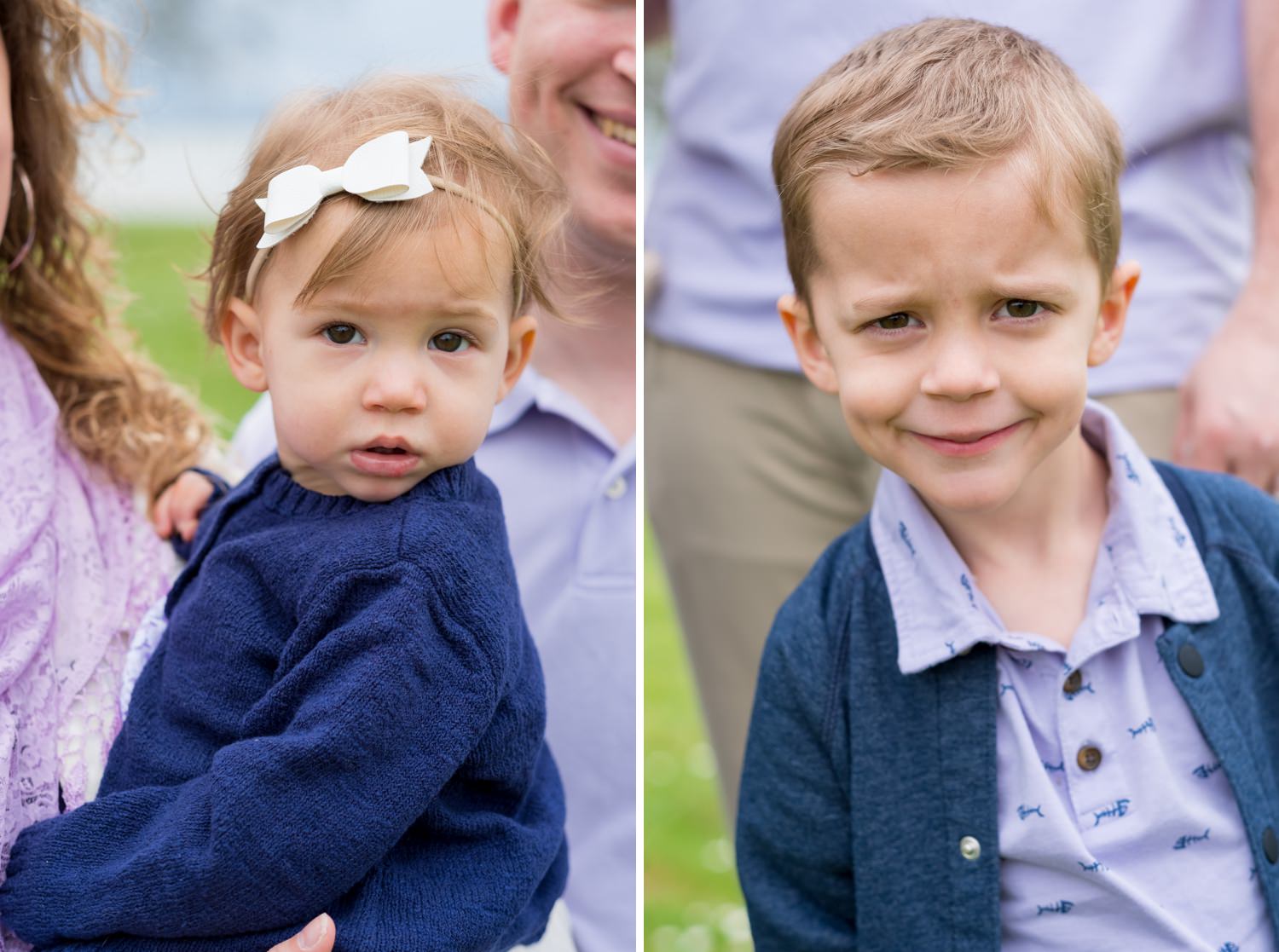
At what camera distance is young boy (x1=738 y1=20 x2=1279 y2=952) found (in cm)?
176

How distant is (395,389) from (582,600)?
788 mm

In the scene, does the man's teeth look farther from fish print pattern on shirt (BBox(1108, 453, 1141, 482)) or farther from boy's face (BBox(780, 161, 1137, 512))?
fish print pattern on shirt (BBox(1108, 453, 1141, 482))

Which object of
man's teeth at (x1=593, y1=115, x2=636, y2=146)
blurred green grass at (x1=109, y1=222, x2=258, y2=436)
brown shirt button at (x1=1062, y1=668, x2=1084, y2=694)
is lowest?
brown shirt button at (x1=1062, y1=668, x2=1084, y2=694)

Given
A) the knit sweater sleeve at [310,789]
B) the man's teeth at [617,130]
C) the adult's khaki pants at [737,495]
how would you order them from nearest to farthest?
the knit sweater sleeve at [310,789]
the man's teeth at [617,130]
the adult's khaki pants at [737,495]

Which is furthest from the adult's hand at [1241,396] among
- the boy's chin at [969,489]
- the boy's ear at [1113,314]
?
the boy's chin at [969,489]

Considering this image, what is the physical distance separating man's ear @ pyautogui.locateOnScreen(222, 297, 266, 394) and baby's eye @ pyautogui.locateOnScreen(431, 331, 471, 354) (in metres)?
0.26

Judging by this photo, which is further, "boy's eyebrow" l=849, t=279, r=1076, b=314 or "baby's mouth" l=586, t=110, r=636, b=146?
"baby's mouth" l=586, t=110, r=636, b=146

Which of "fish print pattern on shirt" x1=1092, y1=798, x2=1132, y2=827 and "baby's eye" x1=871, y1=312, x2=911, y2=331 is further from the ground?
"baby's eye" x1=871, y1=312, x2=911, y2=331

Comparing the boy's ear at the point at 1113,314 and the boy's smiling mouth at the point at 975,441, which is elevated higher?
the boy's ear at the point at 1113,314

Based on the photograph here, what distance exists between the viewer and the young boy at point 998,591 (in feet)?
5.76

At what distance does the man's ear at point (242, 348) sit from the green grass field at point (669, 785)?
15 centimetres

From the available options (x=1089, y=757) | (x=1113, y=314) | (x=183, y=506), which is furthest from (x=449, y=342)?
(x=1089, y=757)

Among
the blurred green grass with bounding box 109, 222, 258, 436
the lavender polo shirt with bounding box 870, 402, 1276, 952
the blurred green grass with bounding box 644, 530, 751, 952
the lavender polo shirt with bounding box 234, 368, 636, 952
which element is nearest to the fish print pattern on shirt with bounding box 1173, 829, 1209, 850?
the lavender polo shirt with bounding box 870, 402, 1276, 952

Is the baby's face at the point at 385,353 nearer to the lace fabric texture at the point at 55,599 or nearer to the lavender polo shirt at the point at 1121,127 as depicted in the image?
the lace fabric texture at the point at 55,599
